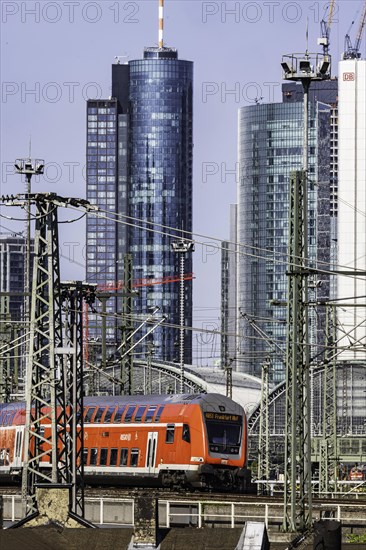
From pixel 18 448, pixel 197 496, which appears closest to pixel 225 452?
pixel 197 496

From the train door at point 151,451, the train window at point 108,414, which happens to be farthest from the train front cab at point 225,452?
the train window at point 108,414

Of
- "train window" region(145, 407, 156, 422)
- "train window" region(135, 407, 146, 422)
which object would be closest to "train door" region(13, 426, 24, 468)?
"train window" region(135, 407, 146, 422)

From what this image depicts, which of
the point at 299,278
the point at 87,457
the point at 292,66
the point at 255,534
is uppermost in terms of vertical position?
the point at 292,66

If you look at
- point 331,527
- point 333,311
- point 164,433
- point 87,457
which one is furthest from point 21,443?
point 331,527

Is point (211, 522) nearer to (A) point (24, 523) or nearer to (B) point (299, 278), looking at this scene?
(B) point (299, 278)

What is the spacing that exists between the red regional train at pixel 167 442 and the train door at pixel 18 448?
106 cm

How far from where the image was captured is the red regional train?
69.9 m

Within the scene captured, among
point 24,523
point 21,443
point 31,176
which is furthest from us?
point 21,443

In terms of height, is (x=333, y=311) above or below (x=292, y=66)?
below

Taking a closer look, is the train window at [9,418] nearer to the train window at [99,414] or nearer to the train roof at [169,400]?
the train roof at [169,400]

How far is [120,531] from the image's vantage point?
39.9m

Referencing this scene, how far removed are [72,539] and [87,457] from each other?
34.9 meters

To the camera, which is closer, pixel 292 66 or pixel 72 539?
pixel 72 539

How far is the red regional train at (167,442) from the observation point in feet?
229
